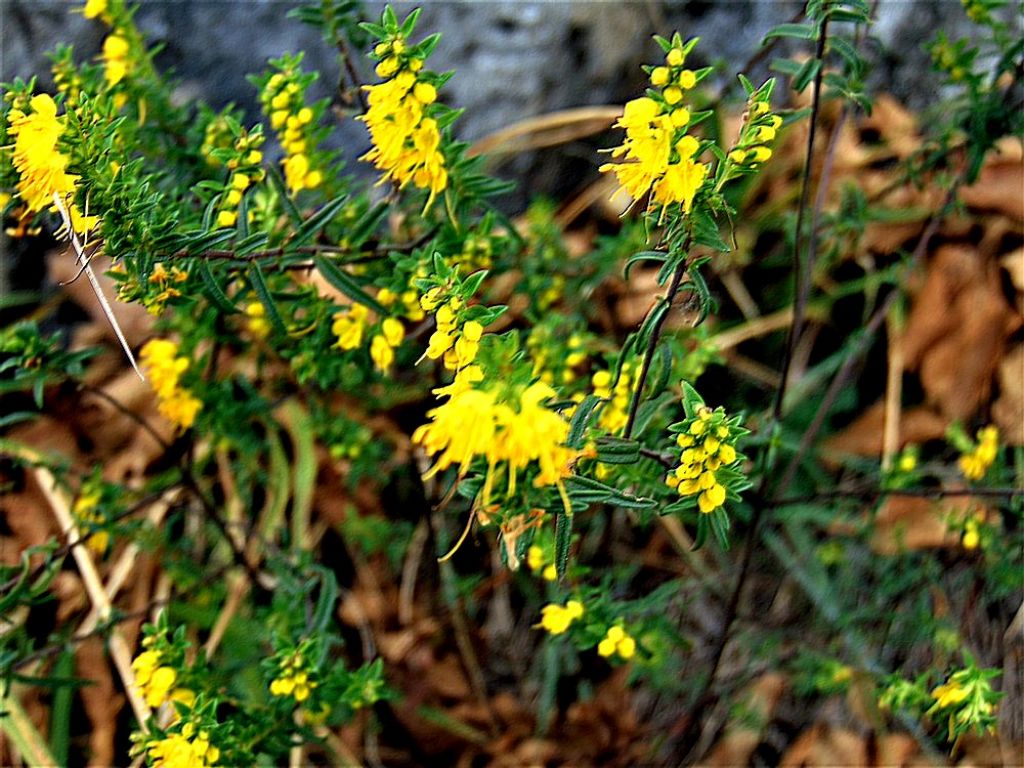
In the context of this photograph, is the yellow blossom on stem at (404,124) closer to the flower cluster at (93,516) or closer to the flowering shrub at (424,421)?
the flowering shrub at (424,421)

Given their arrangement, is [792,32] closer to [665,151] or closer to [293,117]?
[665,151]

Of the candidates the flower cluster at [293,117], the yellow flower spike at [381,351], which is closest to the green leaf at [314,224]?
the flower cluster at [293,117]

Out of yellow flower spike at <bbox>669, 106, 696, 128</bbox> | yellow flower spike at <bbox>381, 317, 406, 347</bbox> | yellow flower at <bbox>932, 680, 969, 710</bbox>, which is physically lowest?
yellow flower at <bbox>932, 680, 969, 710</bbox>

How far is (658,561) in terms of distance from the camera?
2578 mm

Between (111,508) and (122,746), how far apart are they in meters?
0.57

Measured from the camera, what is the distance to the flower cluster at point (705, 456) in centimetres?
136

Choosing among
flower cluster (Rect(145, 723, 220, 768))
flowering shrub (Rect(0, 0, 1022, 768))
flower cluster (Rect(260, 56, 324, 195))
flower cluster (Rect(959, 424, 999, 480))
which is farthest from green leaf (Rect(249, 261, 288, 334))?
flower cluster (Rect(959, 424, 999, 480))

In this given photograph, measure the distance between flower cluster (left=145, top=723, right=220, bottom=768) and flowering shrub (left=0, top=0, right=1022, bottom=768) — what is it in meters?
0.01

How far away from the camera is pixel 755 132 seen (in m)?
1.33

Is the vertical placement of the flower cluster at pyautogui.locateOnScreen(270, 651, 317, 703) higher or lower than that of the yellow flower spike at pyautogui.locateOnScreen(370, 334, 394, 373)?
lower

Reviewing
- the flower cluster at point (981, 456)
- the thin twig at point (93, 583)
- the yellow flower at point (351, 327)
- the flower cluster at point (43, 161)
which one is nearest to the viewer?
the flower cluster at point (43, 161)

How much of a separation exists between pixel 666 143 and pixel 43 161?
867mm

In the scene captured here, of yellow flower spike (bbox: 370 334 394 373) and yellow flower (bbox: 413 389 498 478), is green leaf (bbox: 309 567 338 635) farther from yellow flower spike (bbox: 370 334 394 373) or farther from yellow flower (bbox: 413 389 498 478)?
yellow flower (bbox: 413 389 498 478)

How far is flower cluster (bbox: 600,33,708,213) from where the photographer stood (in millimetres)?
1296
